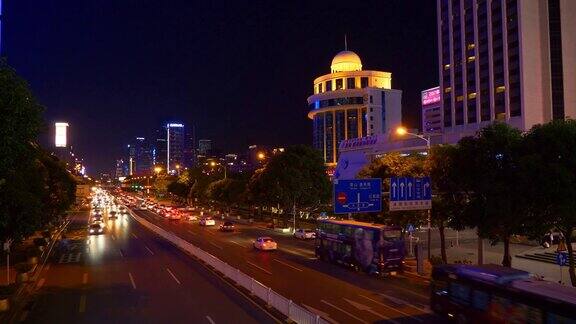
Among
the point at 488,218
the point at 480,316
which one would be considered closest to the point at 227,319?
the point at 480,316

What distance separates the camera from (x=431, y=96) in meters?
172

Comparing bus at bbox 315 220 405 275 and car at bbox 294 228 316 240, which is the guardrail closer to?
bus at bbox 315 220 405 275

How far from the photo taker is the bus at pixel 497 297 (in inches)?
557

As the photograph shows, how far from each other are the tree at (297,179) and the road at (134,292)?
2346cm

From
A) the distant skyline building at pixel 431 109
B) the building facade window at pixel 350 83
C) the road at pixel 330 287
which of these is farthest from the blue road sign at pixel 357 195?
the distant skyline building at pixel 431 109

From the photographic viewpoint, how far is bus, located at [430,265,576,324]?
557 inches


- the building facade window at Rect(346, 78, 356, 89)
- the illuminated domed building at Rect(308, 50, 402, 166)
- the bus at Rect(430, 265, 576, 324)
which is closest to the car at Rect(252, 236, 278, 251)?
the bus at Rect(430, 265, 576, 324)

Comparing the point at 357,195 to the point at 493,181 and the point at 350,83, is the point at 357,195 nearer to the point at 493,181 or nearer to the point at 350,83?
the point at 493,181

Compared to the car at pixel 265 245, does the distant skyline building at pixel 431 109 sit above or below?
above

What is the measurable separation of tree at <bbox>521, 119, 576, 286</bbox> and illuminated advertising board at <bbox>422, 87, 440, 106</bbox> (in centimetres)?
15154

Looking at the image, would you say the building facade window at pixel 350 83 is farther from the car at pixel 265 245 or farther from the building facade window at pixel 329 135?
the car at pixel 265 245

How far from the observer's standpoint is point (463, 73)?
120 metres

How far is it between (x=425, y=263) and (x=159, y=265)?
17952 mm

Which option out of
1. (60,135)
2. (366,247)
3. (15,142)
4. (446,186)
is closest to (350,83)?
(60,135)
